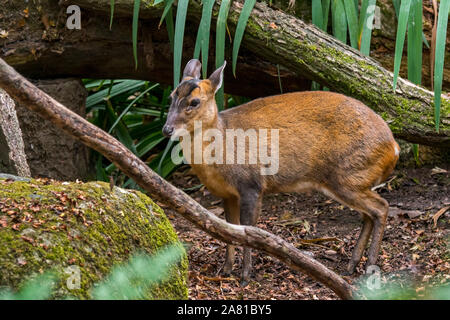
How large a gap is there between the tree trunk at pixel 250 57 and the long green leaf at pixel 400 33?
18.5 inches

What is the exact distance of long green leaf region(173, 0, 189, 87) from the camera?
4711mm

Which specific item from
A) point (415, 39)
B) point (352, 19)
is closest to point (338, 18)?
point (352, 19)

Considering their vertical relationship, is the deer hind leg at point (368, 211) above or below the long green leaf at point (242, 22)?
below

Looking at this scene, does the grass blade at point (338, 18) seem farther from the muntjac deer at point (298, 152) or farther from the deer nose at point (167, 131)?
Result: the deer nose at point (167, 131)

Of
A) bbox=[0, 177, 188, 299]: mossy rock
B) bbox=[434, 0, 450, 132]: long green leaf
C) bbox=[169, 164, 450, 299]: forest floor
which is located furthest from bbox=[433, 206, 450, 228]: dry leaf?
bbox=[0, 177, 188, 299]: mossy rock

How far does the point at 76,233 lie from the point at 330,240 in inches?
105

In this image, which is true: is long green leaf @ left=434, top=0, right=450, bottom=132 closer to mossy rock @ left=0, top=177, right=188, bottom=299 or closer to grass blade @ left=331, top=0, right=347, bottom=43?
grass blade @ left=331, top=0, right=347, bottom=43

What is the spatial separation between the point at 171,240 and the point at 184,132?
1193mm

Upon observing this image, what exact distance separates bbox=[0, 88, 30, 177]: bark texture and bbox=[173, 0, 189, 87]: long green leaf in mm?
1198

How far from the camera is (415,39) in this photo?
4742 mm

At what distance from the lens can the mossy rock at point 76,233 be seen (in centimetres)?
260

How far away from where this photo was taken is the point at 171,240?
339cm
